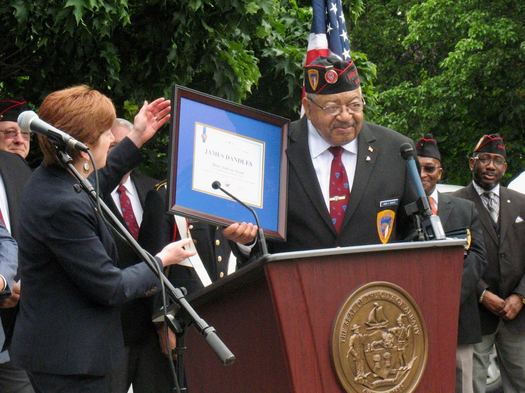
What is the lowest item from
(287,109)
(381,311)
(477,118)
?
(381,311)

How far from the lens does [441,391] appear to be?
438cm

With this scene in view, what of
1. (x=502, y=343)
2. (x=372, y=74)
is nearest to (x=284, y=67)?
(x=372, y=74)

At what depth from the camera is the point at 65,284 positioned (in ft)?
15.5

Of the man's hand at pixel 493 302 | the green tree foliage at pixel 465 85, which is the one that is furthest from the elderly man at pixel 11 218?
the green tree foliage at pixel 465 85

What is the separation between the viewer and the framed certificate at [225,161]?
4.70 m

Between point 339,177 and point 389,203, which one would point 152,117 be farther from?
point 389,203

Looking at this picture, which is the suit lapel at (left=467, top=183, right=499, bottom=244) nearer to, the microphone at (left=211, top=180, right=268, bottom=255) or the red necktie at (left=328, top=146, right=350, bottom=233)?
the red necktie at (left=328, top=146, right=350, bottom=233)

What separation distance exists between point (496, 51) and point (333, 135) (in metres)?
16.3

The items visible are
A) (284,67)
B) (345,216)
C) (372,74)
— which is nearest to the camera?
(345,216)

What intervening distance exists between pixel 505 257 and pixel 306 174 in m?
4.19

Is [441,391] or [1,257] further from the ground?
[1,257]

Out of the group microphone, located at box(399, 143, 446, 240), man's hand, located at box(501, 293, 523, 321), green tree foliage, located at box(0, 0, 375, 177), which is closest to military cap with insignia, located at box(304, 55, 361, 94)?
microphone, located at box(399, 143, 446, 240)

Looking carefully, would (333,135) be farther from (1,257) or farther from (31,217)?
(1,257)

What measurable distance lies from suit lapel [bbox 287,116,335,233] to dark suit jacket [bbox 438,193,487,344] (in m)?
3.16
